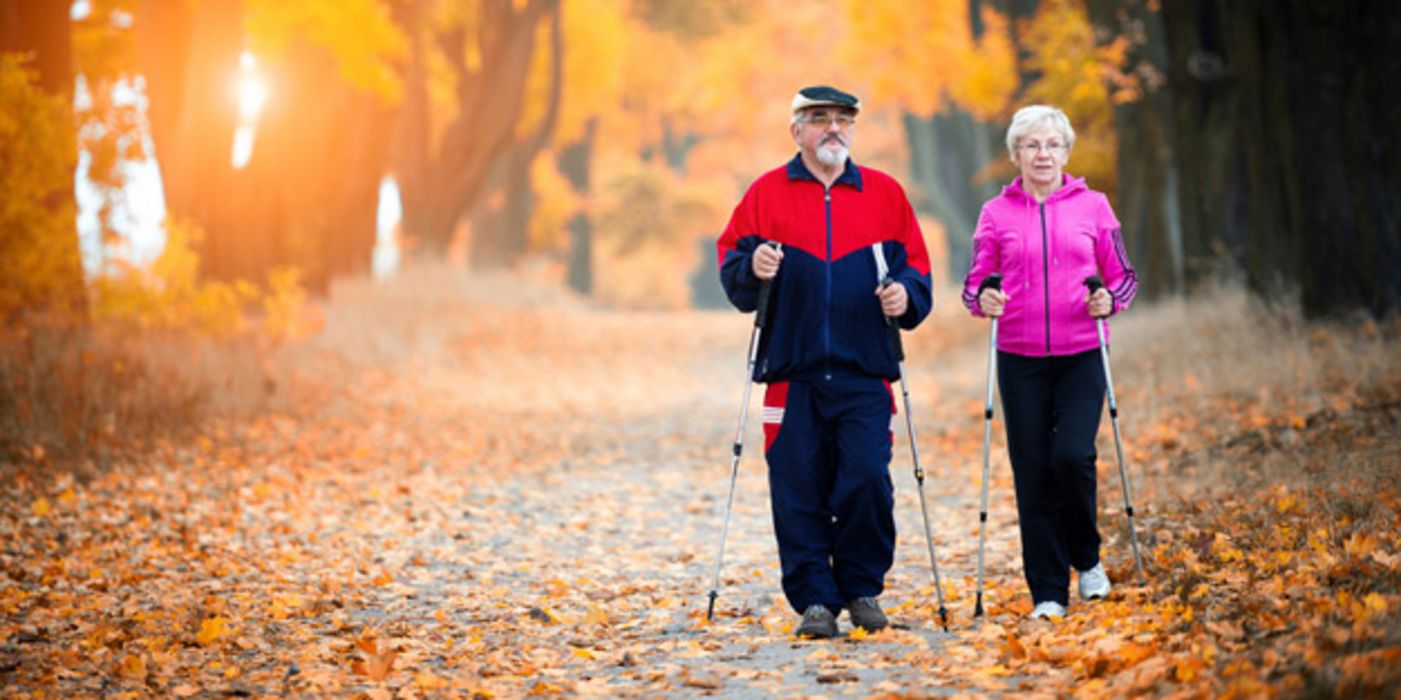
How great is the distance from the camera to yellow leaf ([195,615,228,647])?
7.10 meters

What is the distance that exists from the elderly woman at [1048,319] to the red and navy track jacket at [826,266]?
0.35 m

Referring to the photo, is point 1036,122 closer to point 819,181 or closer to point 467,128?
point 819,181

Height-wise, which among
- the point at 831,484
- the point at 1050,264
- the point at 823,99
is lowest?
the point at 831,484

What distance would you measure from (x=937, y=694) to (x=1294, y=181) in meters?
9.54

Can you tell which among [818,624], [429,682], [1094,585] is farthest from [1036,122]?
[429,682]

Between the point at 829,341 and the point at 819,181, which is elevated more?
the point at 819,181

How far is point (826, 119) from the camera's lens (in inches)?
268

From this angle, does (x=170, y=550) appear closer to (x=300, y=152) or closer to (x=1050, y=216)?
(x=1050, y=216)

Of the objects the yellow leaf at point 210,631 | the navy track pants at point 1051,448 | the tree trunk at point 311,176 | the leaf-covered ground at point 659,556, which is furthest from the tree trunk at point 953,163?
the yellow leaf at point 210,631

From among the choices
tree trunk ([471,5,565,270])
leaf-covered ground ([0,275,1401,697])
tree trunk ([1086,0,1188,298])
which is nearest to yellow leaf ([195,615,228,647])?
leaf-covered ground ([0,275,1401,697])

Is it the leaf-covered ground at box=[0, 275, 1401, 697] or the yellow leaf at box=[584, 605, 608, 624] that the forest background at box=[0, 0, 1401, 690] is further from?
the yellow leaf at box=[584, 605, 608, 624]

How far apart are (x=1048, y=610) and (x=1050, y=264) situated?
1399mm

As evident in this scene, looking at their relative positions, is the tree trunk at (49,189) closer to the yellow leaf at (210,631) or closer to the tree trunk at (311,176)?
the tree trunk at (311,176)

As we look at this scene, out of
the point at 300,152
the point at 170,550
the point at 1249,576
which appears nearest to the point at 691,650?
the point at 1249,576
